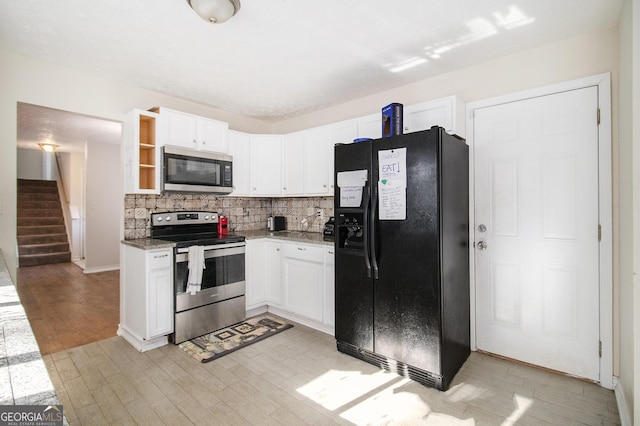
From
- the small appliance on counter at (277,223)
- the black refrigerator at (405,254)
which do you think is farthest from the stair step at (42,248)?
the black refrigerator at (405,254)

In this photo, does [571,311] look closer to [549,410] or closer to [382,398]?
[549,410]

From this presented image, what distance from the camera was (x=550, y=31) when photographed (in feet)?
7.43

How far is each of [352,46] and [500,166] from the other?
5.17 feet

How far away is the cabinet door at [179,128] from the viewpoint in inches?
125

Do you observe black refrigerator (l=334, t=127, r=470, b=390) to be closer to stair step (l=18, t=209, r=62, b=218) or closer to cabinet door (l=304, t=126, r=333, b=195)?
cabinet door (l=304, t=126, r=333, b=195)

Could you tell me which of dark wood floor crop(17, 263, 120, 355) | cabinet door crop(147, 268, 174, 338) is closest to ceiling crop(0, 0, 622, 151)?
cabinet door crop(147, 268, 174, 338)

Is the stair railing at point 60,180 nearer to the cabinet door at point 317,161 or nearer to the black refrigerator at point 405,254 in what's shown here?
the cabinet door at point 317,161

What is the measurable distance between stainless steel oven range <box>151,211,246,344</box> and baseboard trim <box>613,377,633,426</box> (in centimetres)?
307

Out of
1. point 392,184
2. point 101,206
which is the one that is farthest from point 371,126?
point 101,206

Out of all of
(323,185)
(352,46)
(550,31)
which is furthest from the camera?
(323,185)

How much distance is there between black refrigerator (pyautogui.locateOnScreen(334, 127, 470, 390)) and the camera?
2205 mm

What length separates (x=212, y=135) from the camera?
11.7 feet

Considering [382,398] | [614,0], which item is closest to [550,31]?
[614,0]

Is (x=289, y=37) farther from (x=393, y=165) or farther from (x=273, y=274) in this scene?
(x=273, y=274)
